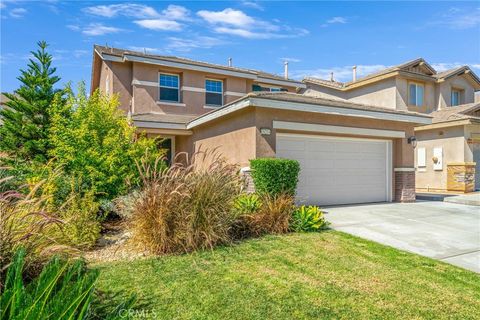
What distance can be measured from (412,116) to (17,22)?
13893 millimetres

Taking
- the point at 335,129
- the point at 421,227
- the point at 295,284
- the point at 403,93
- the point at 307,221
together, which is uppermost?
the point at 403,93

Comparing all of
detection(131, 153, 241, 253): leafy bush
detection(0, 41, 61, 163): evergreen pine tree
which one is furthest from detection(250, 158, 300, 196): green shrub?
detection(0, 41, 61, 163): evergreen pine tree

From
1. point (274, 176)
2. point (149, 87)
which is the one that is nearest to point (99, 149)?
point (274, 176)

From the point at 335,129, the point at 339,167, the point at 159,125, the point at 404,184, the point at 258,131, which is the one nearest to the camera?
the point at 258,131

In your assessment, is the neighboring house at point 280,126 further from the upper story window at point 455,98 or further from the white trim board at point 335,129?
the upper story window at point 455,98

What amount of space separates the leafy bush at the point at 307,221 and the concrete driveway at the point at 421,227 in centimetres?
58

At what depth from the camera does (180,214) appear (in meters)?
5.99

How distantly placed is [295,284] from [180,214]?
2616 millimetres

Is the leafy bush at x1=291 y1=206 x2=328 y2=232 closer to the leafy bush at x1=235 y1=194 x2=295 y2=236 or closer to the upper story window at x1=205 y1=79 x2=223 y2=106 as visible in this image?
the leafy bush at x1=235 y1=194 x2=295 y2=236

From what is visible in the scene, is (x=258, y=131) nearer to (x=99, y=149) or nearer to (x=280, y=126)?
(x=280, y=126)

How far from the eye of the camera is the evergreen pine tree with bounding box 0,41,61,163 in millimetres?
14031

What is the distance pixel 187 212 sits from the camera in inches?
237

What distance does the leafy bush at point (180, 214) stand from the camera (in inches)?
232

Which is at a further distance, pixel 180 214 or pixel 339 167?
pixel 339 167
